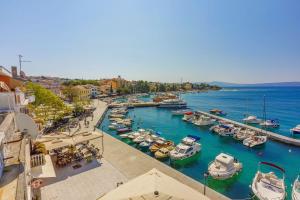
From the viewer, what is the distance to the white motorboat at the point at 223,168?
15045 millimetres

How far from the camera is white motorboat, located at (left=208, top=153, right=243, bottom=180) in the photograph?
15.0 metres

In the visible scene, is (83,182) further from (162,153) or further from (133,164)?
(162,153)

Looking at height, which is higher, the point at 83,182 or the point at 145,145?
the point at 83,182

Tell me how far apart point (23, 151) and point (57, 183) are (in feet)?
21.2

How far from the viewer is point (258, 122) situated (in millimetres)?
37062

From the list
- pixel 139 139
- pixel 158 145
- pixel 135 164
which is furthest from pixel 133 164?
pixel 139 139

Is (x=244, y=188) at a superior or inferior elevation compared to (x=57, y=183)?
inferior

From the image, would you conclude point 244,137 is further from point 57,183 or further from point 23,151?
point 23,151

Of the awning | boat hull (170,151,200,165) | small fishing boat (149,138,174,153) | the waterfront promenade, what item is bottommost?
boat hull (170,151,200,165)

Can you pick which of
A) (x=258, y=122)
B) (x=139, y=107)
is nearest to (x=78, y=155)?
(x=258, y=122)

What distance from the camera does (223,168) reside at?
15547 mm

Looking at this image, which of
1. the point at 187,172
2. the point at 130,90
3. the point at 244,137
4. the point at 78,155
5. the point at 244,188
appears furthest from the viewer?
the point at 130,90

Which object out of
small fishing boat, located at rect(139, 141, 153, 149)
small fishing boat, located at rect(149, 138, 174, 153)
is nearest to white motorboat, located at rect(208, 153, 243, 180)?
small fishing boat, located at rect(149, 138, 174, 153)

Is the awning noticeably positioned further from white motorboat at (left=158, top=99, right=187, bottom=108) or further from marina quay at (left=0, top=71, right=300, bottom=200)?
white motorboat at (left=158, top=99, right=187, bottom=108)
